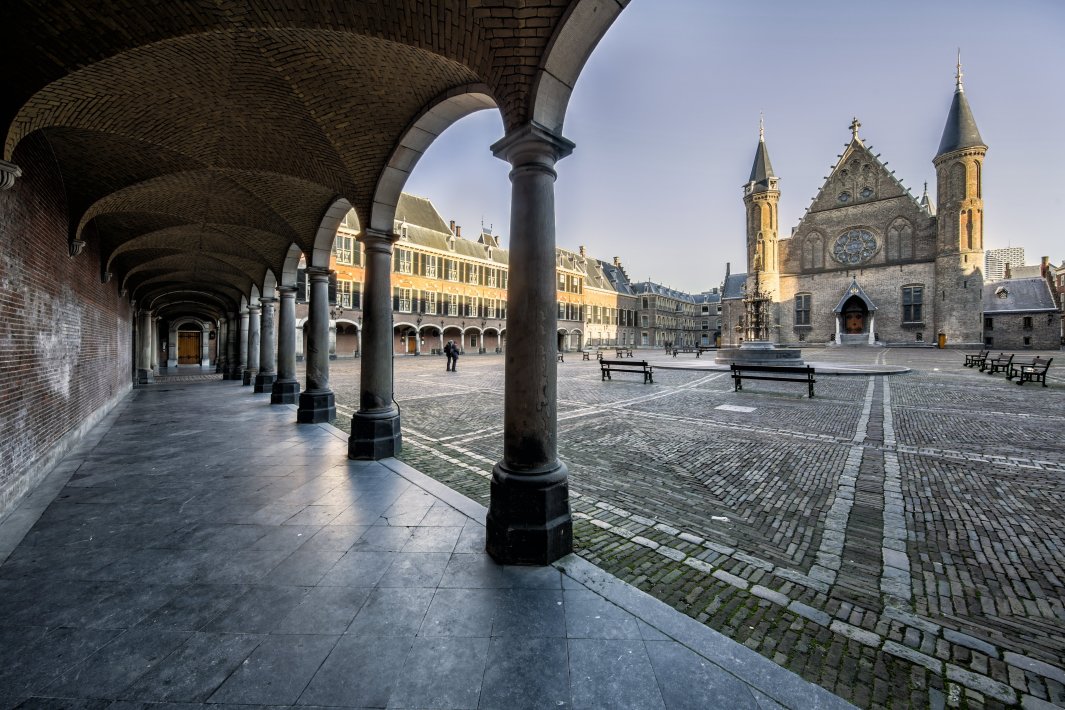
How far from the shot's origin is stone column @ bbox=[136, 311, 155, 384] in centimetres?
1656

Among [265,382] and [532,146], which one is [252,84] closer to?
[532,146]

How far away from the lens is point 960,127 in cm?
3044

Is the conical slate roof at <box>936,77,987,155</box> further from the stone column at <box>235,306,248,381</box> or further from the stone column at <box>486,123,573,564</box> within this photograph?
the stone column at <box>235,306,248,381</box>

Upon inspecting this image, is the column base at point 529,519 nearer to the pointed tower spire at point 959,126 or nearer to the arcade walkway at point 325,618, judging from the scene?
the arcade walkway at point 325,618

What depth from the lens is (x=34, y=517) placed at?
379 cm

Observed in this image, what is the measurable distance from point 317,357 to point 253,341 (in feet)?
30.2

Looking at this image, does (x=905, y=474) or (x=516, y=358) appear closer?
(x=516, y=358)

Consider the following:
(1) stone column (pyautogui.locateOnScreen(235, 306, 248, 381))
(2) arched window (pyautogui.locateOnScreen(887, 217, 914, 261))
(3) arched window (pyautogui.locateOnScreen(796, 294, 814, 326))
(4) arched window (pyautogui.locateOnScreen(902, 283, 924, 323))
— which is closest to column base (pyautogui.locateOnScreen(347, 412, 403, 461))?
(1) stone column (pyautogui.locateOnScreen(235, 306, 248, 381))

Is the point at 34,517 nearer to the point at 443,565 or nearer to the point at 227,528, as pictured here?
the point at 227,528

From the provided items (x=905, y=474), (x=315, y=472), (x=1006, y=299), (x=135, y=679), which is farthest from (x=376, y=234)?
(x=1006, y=299)

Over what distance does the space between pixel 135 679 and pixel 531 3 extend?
466 centimetres

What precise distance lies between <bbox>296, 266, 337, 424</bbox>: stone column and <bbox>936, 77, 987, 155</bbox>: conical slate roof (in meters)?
43.7

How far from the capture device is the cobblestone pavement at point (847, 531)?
212cm

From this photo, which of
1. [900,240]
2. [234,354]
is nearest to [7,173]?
[234,354]
